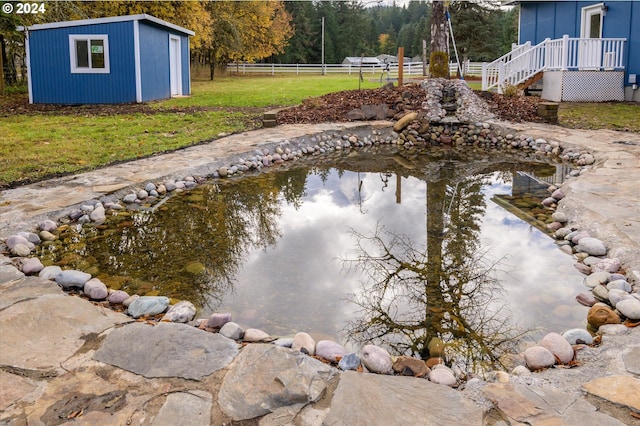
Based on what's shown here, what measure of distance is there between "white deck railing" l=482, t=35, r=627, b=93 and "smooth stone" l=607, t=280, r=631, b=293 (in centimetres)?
1032

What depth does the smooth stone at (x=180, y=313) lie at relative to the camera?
2451 millimetres

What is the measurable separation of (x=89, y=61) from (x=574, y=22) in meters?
12.3

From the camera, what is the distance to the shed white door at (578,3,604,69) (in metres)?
12.0

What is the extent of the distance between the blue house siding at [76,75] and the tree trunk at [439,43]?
7.06 metres

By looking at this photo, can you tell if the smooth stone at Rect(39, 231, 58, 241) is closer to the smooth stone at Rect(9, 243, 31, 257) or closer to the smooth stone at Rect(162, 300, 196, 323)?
the smooth stone at Rect(9, 243, 31, 257)

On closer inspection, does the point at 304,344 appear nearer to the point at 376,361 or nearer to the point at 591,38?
the point at 376,361

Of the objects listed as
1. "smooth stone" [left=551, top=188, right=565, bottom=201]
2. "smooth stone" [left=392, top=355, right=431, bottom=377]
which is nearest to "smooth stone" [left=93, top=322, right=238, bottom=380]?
"smooth stone" [left=392, top=355, right=431, bottom=377]

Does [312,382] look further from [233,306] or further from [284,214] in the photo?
[284,214]

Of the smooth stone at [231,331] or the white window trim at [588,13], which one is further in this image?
the white window trim at [588,13]

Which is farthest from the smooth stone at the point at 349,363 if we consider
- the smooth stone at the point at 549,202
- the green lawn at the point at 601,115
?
the green lawn at the point at 601,115

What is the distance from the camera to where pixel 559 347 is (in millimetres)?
2148

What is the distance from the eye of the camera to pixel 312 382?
183cm

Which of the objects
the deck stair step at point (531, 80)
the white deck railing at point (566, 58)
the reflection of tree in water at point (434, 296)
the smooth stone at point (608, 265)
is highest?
the white deck railing at point (566, 58)

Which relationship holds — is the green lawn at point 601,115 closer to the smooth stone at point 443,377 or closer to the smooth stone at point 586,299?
the smooth stone at point 586,299
